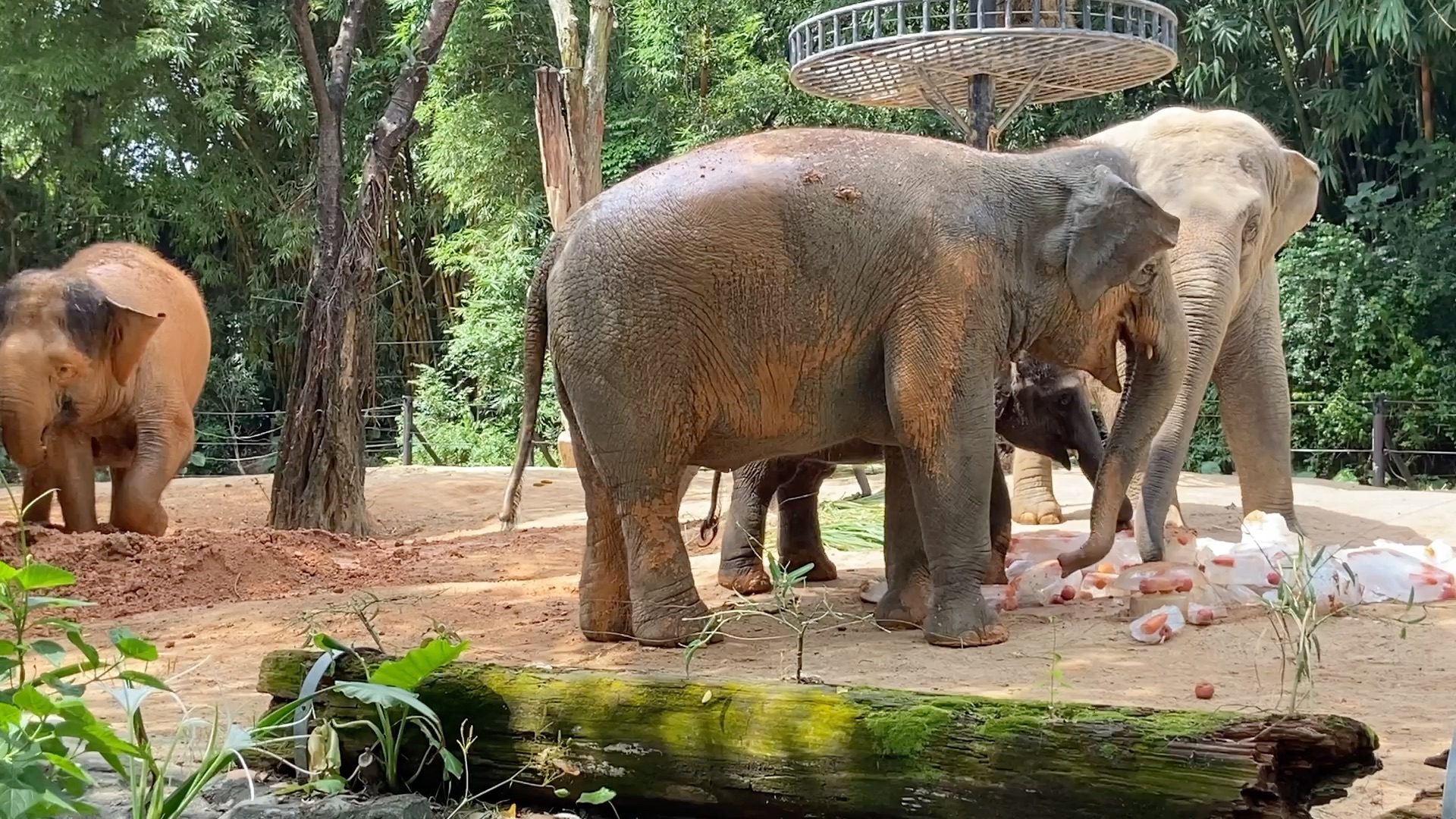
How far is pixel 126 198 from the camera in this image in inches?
784

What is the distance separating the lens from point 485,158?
1936 cm

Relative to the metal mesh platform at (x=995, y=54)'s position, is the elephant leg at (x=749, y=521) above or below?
below

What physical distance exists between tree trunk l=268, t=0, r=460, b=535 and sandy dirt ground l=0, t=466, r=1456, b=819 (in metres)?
0.50

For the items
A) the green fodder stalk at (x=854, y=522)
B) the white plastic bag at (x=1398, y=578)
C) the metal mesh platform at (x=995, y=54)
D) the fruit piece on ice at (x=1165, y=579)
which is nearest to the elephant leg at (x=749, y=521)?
the green fodder stalk at (x=854, y=522)

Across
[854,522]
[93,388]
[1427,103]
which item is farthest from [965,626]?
[1427,103]

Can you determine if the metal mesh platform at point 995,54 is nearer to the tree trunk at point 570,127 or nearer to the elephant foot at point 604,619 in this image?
the tree trunk at point 570,127

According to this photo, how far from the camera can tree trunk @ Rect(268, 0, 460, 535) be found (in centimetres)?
936

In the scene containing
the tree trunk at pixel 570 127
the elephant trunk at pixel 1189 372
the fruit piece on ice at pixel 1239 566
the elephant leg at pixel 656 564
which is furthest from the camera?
the tree trunk at pixel 570 127

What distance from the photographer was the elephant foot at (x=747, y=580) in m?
6.42

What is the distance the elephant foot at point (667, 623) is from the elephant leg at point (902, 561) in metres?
0.83

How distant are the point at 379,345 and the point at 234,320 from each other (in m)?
2.14

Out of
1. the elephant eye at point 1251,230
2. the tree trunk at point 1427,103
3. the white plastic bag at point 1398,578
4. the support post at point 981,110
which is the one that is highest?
the tree trunk at point 1427,103

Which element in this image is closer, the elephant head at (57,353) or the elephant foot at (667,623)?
the elephant foot at (667,623)

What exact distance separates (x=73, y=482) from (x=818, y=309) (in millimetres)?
5438
